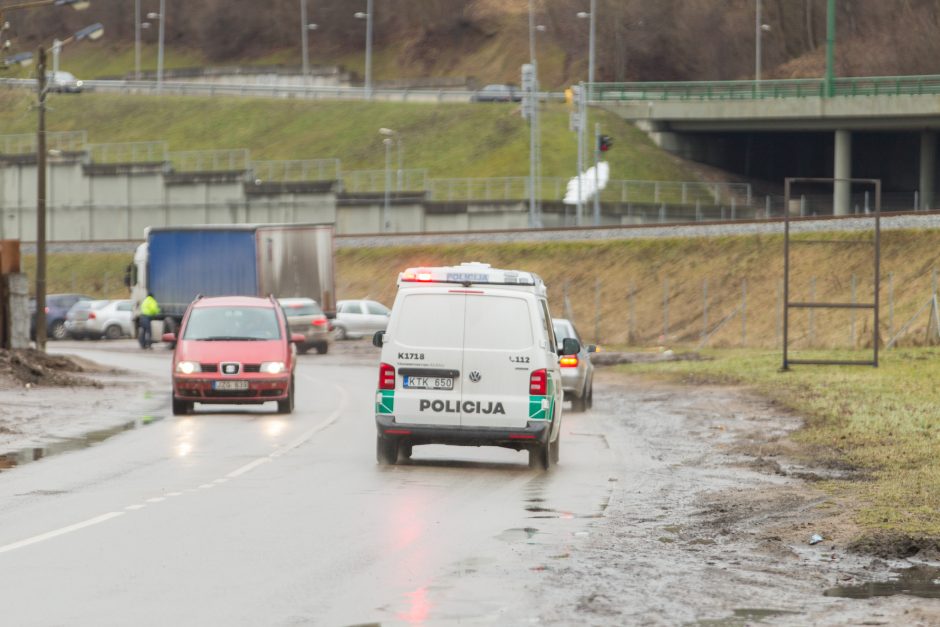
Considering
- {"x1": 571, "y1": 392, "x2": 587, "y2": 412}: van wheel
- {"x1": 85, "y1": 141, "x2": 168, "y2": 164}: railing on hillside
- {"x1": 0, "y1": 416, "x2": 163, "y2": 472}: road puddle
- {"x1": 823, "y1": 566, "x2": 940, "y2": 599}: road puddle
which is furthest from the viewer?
{"x1": 85, "y1": 141, "x2": 168, "y2": 164}: railing on hillside

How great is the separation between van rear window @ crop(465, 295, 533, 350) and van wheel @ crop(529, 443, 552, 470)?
1208 millimetres

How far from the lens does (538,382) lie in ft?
61.3

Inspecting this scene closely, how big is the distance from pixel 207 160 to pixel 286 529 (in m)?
93.4

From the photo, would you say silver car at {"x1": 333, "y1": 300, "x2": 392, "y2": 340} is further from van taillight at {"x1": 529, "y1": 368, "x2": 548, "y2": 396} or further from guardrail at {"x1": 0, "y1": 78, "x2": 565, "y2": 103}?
guardrail at {"x1": 0, "y1": 78, "x2": 565, "y2": 103}

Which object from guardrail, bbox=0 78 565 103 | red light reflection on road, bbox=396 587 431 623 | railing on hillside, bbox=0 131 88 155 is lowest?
red light reflection on road, bbox=396 587 431 623

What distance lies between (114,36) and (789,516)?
159240 mm

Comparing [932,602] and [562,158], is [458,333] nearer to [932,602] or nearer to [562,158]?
[932,602]

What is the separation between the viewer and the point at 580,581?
1082cm

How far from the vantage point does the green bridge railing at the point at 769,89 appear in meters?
82.1

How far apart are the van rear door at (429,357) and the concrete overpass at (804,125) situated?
60.9 metres

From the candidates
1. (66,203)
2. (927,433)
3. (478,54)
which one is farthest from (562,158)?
(927,433)

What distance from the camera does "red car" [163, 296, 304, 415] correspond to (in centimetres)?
2691

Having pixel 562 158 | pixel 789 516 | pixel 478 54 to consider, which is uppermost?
pixel 478 54

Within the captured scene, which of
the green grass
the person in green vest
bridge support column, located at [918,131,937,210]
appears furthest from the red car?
bridge support column, located at [918,131,937,210]
